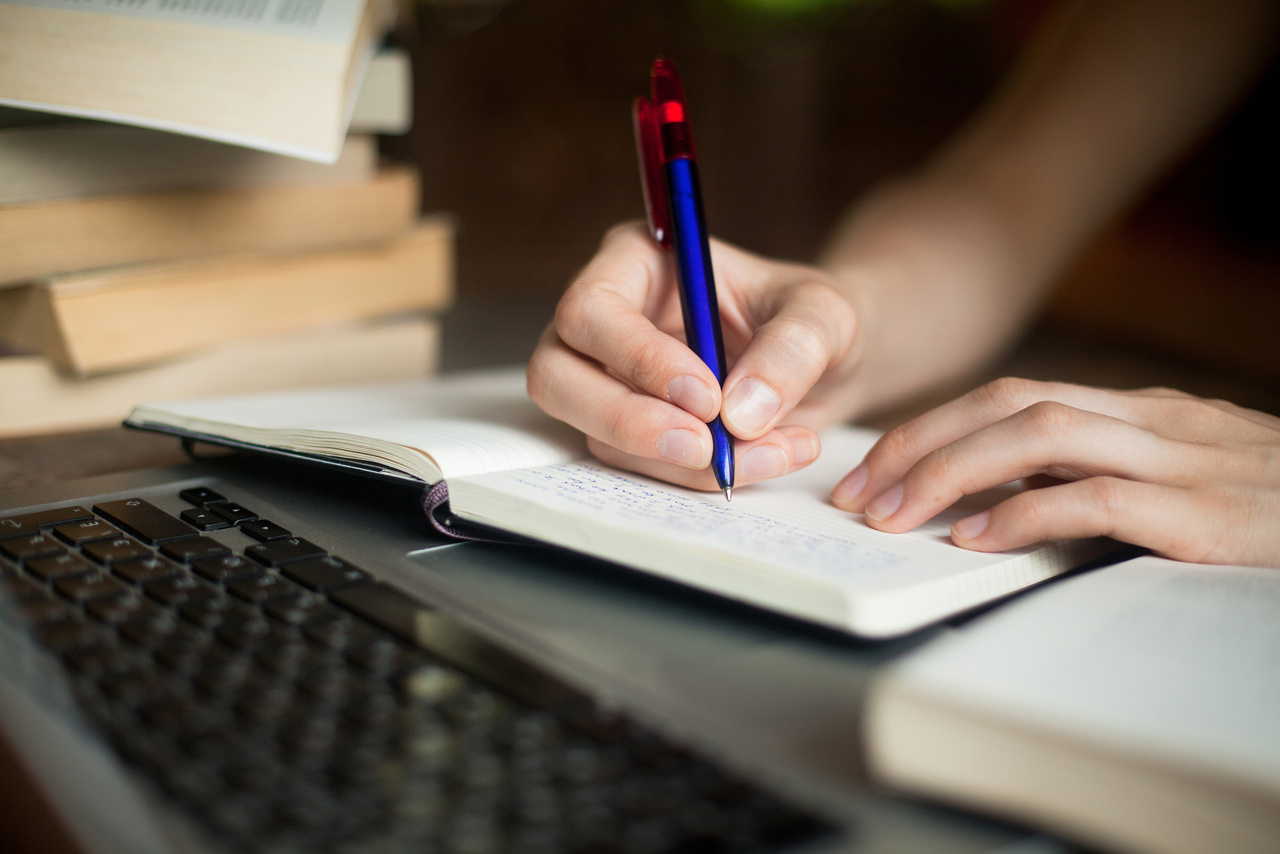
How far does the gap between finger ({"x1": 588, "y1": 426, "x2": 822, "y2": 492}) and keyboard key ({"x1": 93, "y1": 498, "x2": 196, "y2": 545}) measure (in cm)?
23

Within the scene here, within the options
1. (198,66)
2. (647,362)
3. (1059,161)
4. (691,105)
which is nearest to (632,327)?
(647,362)

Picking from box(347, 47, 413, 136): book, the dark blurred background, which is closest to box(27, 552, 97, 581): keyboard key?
box(347, 47, 413, 136): book

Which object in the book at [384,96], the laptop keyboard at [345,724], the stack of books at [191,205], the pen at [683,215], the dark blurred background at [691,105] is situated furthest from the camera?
the dark blurred background at [691,105]

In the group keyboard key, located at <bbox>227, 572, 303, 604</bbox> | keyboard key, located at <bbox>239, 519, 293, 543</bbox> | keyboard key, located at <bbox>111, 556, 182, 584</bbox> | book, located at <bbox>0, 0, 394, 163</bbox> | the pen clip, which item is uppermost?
book, located at <bbox>0, 0, 394, 163</bbox>

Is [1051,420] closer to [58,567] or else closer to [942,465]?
[942,465]

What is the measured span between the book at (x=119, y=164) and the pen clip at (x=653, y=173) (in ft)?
1.27

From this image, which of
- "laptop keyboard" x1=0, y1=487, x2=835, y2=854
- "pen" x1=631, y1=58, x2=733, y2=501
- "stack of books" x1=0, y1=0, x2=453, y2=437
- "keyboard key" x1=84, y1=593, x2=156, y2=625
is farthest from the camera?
"stack of books" x1=0, y1=0, x2=453, y2=437

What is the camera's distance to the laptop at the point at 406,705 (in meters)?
0.26

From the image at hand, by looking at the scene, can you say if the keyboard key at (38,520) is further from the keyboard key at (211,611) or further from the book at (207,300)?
the book at (207,300)

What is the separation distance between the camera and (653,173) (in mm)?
668

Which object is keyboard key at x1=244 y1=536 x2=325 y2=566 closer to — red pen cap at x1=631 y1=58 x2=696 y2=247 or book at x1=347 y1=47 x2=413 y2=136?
red pen cap at x1=631 y1=58 x2=696 y2=247

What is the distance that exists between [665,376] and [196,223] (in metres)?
0.52

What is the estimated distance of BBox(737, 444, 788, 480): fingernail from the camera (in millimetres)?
525

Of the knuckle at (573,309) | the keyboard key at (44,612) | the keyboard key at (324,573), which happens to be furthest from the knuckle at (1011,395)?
the keyboard key at (44,612)
